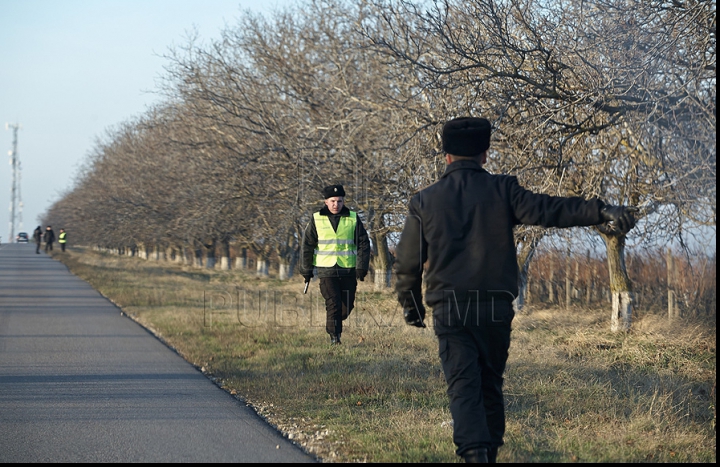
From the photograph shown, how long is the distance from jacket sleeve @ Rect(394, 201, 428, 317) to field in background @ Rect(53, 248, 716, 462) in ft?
3.37

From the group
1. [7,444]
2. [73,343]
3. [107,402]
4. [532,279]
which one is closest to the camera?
[7,444]

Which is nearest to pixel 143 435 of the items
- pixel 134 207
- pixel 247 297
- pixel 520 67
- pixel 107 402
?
pixel 107 402

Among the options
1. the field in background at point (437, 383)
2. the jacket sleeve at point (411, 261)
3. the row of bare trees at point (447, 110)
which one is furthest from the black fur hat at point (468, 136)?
the row of bare trees at point (447, 110)

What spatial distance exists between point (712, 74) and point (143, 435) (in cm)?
635

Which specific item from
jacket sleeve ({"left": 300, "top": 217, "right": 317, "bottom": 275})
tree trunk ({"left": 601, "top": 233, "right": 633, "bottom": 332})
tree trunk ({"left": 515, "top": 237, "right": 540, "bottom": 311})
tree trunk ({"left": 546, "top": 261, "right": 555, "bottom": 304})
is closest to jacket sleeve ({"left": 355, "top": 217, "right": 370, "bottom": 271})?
jacket sleeve ({"left": 300, "top": 217, "right": 317, "bottom": 275})

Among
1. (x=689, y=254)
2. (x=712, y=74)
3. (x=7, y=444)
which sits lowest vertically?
(x=7, y=444)

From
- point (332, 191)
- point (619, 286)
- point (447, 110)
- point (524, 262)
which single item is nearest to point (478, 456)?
point (332, 191)

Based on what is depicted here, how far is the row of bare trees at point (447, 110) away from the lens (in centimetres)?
845

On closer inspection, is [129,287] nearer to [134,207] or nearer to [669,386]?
[134,207]

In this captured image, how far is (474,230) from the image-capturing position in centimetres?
461

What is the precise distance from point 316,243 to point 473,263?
214 inches

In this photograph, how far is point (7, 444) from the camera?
5.35 metres

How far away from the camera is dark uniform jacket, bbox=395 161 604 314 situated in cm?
459

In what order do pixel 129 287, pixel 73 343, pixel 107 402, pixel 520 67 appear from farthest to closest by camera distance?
pixel 129 287, pixel 73 343, pixel 520 67, pixel 107 402
